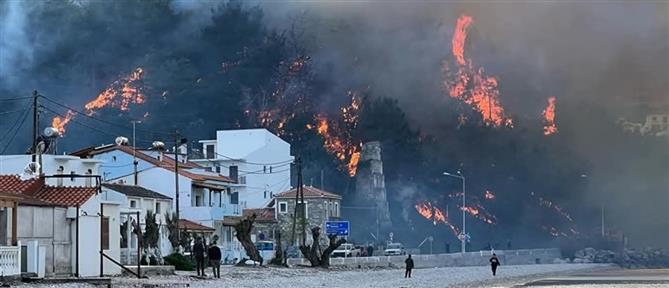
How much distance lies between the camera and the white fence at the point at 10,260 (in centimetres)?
3941

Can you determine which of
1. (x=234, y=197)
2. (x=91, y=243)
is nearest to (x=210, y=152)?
(x=234, y=197)

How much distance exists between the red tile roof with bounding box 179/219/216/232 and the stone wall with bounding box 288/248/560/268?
7765 mm

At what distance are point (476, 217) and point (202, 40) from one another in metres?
56.5

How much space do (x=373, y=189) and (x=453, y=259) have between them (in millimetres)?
41932

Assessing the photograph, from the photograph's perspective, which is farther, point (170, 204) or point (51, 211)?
point (170, 204)

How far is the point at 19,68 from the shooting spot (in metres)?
164

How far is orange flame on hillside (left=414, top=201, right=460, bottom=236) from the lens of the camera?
449 feet

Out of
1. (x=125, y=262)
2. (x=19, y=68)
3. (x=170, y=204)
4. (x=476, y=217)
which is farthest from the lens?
(x=19, y=68)

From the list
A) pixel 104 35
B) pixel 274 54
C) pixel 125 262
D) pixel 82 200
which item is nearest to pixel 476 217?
pixel 274 54

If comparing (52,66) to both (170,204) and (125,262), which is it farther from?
(125,262)

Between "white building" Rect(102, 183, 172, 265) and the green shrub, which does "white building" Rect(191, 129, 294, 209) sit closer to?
"white building" Rect(102, 183, 172, 265)

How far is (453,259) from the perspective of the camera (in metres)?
96.1

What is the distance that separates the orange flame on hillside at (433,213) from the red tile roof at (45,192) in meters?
91.5

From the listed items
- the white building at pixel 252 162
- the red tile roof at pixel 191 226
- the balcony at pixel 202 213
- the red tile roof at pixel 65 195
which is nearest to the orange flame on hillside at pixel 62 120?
the white building at pixel 252 162
